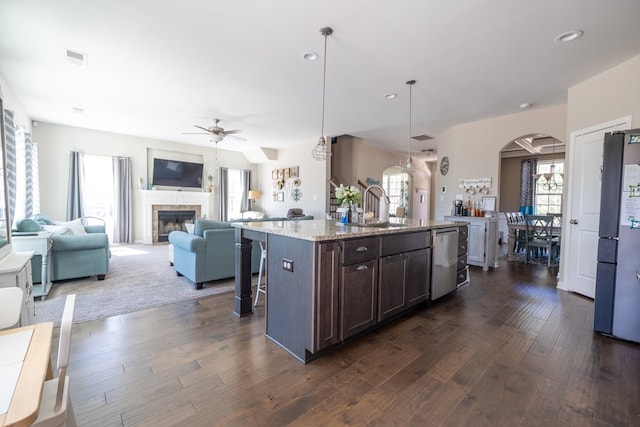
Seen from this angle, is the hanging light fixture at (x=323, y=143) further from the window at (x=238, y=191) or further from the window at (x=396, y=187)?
the window at (x=396, y=187)

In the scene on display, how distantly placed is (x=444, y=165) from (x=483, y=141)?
3.08 feet

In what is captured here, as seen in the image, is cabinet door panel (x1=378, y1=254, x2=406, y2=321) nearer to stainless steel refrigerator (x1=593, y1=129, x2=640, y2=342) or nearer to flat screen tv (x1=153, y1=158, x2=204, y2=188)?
stainless steel refrigerator (x1=593, y1=129, x2=640, y2=342)

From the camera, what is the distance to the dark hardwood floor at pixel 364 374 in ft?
5.02

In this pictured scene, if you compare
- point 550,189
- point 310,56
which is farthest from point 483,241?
point 550,189

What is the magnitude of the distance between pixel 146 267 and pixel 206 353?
327 centimetres

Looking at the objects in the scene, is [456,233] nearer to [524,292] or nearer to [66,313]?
[524,292]

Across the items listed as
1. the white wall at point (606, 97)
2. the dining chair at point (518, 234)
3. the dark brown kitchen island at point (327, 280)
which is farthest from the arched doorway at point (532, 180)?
the dark brown kitchen island at point (327, 280)

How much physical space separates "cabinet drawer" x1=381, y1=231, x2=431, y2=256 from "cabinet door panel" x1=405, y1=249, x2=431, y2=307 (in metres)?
0.07

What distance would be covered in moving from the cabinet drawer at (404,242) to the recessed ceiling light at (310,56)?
215cm

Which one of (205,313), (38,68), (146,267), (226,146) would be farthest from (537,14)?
(226,146)

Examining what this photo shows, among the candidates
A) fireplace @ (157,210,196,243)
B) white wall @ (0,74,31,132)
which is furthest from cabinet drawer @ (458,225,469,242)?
fireplace @ (157,210,196,243)

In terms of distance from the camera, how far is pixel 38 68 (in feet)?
11.4

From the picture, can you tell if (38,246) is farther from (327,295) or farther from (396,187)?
(396,187)

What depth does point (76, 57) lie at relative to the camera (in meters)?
3.14
